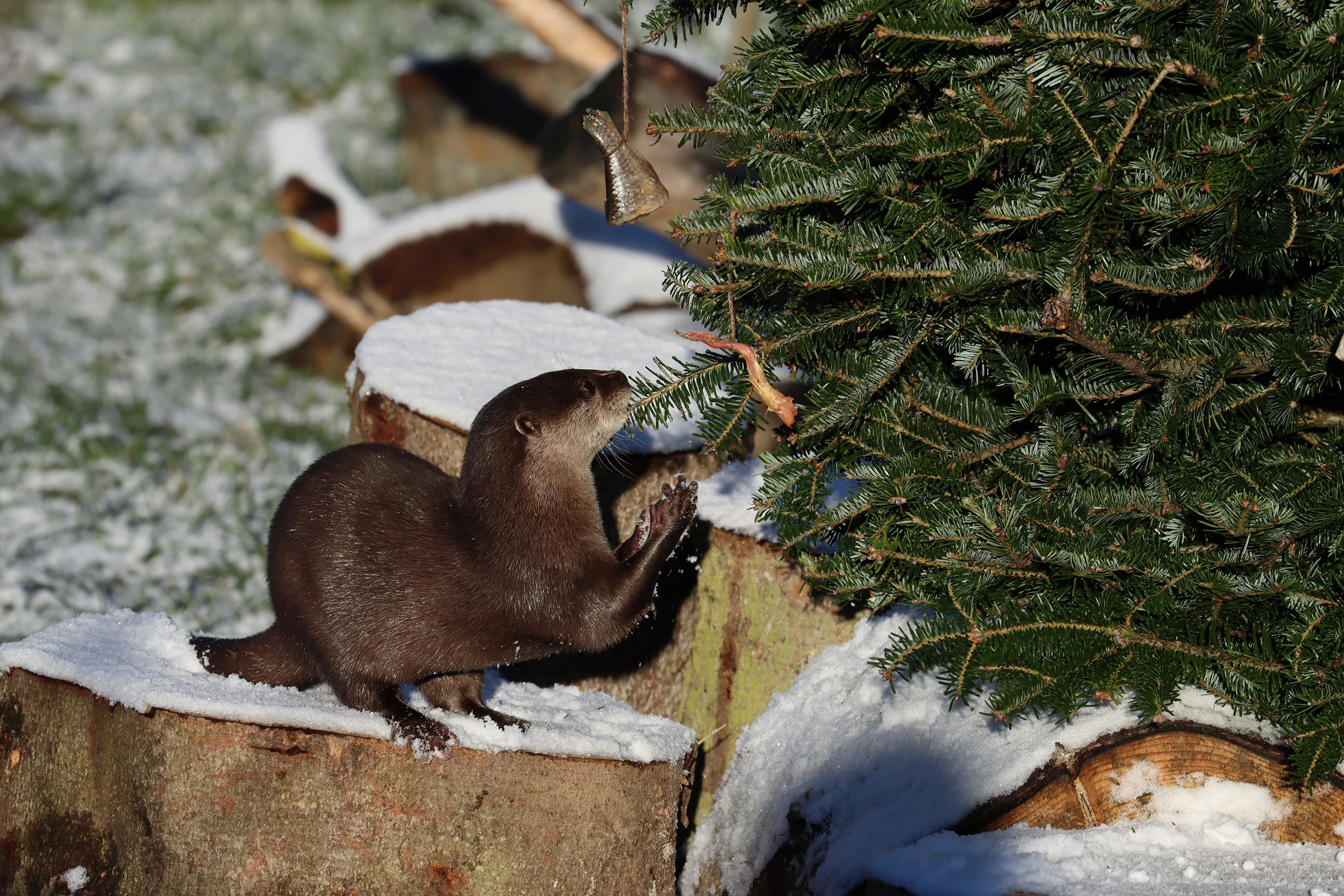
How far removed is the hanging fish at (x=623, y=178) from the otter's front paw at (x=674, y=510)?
2.66 ft

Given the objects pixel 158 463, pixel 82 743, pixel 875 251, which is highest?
pixel 875 251

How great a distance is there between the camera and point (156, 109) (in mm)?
10531

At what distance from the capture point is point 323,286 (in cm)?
727

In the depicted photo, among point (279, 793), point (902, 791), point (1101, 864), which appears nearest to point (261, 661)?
point (279, 793)

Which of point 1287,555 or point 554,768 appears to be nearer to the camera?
point 1287,555

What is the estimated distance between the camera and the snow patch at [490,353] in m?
3.50

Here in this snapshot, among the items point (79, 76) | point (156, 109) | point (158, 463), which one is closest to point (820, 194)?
point (158, 463)

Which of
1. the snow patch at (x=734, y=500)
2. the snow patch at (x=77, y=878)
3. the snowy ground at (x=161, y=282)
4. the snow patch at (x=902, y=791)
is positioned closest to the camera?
the snow patch at (x=902, y=791)

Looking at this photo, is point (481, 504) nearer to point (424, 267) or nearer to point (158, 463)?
point (158, 463)

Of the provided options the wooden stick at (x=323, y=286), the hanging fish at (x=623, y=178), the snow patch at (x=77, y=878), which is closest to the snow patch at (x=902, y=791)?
the hanging fish at (x=623, y=178)

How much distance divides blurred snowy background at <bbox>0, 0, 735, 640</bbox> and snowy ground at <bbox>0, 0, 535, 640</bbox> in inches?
0.7

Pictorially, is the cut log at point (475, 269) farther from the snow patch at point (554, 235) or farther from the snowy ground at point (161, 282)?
the snowy ground at point (161, 282)

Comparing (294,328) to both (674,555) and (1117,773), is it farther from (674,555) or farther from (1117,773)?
(1117,773)

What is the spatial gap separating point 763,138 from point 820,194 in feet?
0.91
